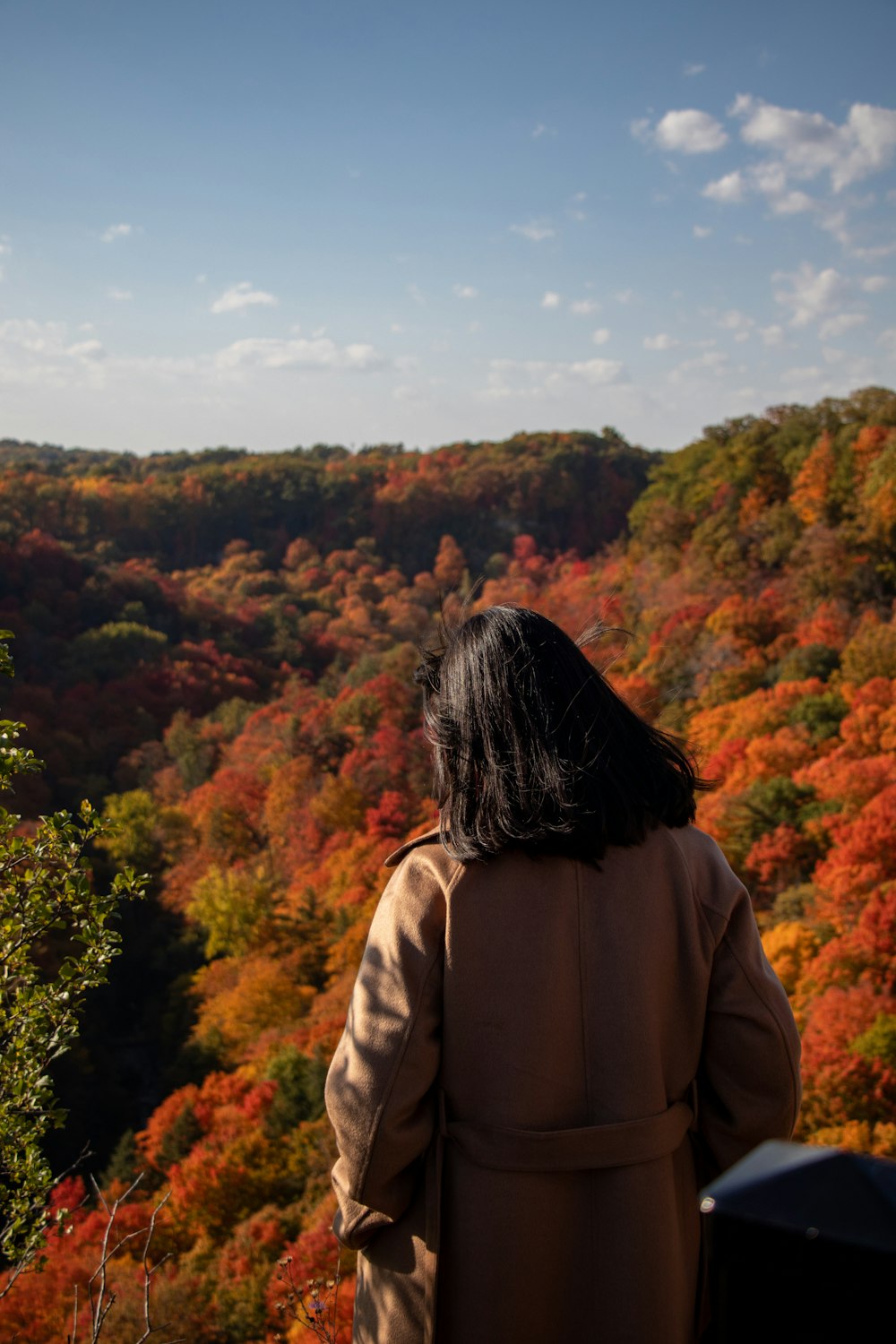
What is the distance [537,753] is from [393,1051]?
1.50ft

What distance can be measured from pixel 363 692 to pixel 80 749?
32.8 ft

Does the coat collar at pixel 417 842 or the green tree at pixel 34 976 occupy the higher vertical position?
the coat collar at pixel 417 842

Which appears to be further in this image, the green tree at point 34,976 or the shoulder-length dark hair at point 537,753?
the green tree at point 34,976


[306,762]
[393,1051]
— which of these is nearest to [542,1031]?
[393,1051]

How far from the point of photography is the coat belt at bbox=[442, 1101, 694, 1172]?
1257 mm

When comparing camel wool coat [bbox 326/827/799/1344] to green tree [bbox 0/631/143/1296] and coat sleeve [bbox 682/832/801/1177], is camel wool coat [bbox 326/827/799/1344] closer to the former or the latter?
coat sleeve [bbox 682/832/801/1177]

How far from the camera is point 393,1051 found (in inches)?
50.3

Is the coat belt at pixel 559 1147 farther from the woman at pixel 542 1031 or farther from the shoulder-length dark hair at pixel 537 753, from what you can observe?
the shoulder-length dark hair at pixel 537 753

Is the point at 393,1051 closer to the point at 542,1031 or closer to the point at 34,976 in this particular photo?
the point at 542,1031

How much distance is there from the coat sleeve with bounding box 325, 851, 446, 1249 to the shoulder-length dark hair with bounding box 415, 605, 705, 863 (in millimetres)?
113

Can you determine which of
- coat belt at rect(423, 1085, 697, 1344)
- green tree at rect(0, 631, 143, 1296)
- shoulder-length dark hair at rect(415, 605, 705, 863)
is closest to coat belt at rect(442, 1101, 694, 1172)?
coat belt at rect(423, 1085, 697, 1344)

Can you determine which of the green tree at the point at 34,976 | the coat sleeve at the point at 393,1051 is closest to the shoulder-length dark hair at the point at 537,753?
the coat sleeve at the point at 393,1051

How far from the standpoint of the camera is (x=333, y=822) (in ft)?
78.2

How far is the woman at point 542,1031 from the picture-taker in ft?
4.17
